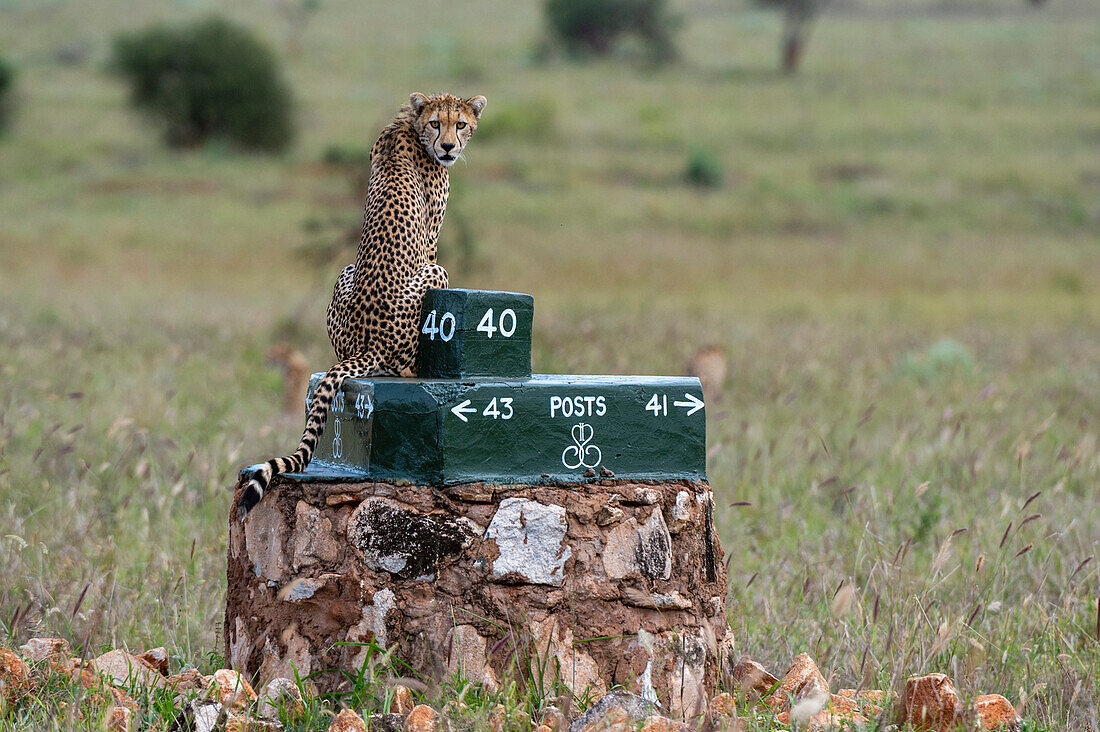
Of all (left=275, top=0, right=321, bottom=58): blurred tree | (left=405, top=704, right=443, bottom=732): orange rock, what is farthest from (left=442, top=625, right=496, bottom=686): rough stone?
(left=275, top=0, right=321, bottom=58): blurred tree

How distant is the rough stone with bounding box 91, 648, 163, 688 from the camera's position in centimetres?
363

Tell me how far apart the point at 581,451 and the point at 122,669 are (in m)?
1.65

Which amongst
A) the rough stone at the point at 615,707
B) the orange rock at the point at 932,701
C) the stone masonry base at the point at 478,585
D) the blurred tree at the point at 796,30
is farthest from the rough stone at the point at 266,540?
the blurred tree at the point at 796,30

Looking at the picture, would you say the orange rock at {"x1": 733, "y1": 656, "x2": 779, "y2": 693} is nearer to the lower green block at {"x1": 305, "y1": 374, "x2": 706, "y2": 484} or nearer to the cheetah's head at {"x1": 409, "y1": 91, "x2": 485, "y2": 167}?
the lower green block at {"x1": 305, "y1": 374, "x2": 706, "y2": 484}

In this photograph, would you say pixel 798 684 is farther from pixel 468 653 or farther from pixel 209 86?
pixel 209 86

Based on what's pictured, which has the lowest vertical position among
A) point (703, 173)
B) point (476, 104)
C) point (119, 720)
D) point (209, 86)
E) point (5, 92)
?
point (119, 720)

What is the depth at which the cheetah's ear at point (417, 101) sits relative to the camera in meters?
4.03

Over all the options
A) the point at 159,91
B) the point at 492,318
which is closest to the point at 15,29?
the point at 159,91

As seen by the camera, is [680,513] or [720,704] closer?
[720,704]

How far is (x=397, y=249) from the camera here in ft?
13.2

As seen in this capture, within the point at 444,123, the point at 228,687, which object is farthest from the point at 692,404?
the point at 228,687

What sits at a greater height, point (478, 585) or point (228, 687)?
point (478, 585)

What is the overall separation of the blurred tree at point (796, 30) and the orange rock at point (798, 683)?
46064 millimetres

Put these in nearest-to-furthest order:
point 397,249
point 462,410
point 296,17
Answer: point 462,410 → point 397,249 → point 296,17
